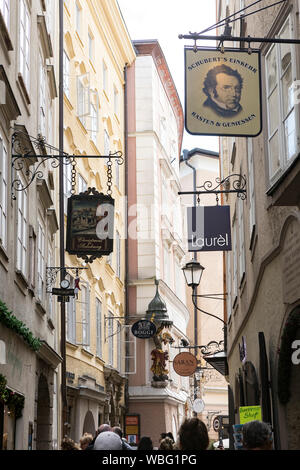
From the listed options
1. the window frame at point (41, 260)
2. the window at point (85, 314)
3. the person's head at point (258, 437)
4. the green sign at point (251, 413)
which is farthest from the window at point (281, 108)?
the window at point (85, 314)

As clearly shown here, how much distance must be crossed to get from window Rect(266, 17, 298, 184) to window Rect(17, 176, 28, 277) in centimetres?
514

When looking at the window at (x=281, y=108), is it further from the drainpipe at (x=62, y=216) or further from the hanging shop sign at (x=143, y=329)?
the hanging shop sign at (x=143, y=329)

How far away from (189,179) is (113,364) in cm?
2496

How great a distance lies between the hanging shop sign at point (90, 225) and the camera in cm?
1541

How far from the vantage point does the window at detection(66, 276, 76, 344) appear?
22938 mm

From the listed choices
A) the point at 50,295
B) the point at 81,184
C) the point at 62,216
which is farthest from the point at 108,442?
the point at 81,184

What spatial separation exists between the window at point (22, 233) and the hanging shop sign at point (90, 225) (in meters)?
0.79

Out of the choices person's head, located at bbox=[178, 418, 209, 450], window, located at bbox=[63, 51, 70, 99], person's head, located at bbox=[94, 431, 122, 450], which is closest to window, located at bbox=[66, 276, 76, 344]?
window, located at bbox=[63, 51, 70, 99]

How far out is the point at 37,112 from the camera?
1708 centimetres

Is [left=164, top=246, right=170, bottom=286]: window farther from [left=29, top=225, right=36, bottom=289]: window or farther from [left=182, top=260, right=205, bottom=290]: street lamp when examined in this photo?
[left=29, top=225, right=36, bottom=289]: window

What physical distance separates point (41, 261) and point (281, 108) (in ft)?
28.7

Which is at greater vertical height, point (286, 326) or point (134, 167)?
point (134, 167)
